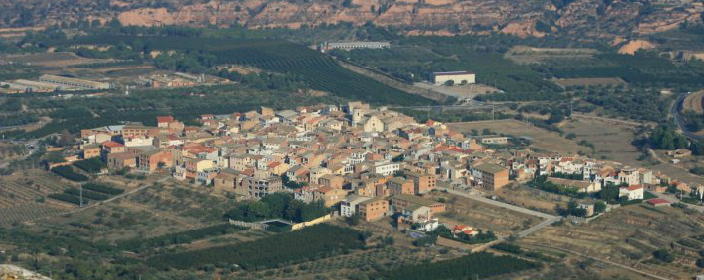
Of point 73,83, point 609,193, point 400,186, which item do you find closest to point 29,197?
point 400,186

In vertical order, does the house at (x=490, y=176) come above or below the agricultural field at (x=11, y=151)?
above

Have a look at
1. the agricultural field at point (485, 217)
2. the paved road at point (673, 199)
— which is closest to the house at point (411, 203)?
the agricultural field at point (485, 217)

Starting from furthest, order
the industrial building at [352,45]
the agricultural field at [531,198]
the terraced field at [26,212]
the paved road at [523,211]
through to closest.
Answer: the industrial building at [352,45], the terraced field at [26,212], the agricultural field at [531,198], the paved road at [523,211]

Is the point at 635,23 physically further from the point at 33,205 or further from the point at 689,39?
the point at 33,205

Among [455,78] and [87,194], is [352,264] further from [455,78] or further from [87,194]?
[455,78]

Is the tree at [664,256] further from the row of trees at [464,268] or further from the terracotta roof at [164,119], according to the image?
the terracotta roof at [164,119]

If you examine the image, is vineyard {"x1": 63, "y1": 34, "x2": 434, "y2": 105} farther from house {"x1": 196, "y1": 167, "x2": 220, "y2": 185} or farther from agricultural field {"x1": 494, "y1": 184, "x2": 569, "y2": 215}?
agricultural field {"x1": 494, "y1": 184, "x2": 569, "y2": 215}

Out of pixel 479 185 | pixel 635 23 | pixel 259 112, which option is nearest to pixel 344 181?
pixel 479 185
